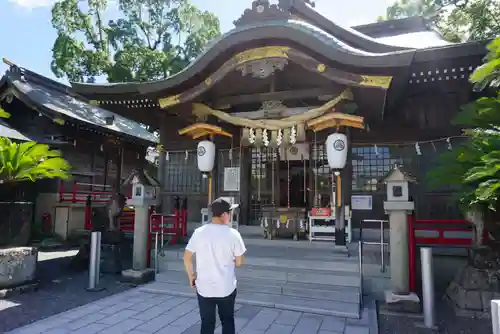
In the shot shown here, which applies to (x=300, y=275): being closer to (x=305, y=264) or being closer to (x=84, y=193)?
(x=305, y=264)

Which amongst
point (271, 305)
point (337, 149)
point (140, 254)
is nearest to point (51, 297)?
point (140, 254)

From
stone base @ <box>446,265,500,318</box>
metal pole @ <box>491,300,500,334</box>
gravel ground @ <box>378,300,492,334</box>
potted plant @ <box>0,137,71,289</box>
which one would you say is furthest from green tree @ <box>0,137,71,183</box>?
stone base @ <box>446,265,500,318</box>

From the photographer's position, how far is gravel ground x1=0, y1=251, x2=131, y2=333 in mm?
5090

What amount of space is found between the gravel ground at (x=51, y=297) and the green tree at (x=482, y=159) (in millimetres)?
6644

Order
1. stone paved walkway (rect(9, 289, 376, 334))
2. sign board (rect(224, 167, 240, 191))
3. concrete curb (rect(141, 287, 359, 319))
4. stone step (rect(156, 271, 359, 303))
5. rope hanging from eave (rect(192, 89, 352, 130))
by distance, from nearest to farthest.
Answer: stone paved walkway (rect(9, 289, 376, 334)) < concrete curb (rect(141, 287, 359, 319)) < stone step (rect(156, 271, 359, 303)) < rope hanging from eave (rect(192, 89, 352, 130)) < sign board (rect(224, 167, 240, 191))

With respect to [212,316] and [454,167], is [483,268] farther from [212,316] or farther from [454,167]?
[212,316]

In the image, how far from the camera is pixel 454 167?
218 inches

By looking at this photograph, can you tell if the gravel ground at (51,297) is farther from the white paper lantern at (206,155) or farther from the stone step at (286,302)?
the white paper lantern at (206,155)

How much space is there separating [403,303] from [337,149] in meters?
3.13

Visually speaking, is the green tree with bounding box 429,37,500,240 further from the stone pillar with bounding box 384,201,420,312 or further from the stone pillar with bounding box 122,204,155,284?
the stone pillar with bounding box 122,204,155,284

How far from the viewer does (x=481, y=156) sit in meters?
4.98

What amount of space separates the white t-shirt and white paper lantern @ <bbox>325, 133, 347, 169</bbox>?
13.6 ft

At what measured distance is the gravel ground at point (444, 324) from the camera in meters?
4.76

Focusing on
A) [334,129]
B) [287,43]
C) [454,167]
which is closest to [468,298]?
[454,167]
